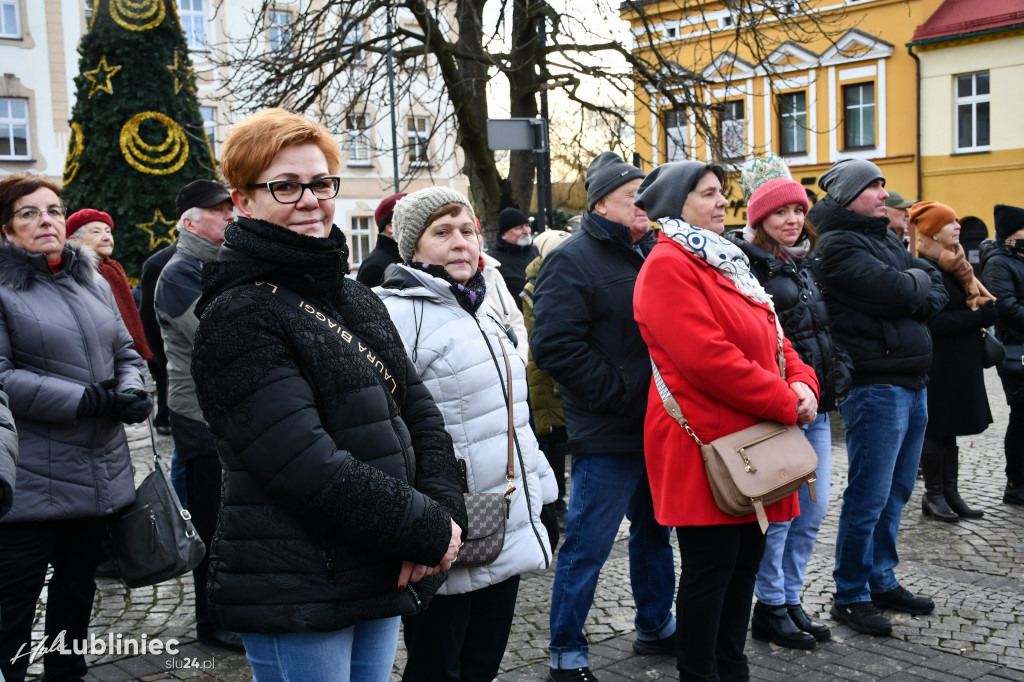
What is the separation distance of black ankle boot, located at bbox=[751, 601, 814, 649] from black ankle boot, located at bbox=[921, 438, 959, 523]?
8.89 feet

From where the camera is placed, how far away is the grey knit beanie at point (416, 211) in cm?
355

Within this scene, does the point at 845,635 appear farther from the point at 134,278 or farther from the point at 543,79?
the point at 134,278

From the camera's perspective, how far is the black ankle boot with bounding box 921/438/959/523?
6789mm

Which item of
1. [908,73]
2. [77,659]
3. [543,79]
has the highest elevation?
[908,73]

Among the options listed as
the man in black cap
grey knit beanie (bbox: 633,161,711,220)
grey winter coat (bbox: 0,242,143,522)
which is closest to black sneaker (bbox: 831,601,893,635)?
grey knit beanie (bbox: 633,161,711,220)

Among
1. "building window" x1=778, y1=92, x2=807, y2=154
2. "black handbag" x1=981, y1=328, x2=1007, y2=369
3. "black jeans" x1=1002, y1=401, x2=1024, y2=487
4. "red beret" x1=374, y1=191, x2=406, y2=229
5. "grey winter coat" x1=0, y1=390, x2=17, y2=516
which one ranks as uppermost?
"building window" x1=778, y1=92, x2=807, y2=154

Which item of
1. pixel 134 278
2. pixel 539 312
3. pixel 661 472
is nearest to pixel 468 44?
pixel 134 278

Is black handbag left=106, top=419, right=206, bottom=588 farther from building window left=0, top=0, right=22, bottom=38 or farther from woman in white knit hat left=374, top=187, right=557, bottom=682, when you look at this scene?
building window left=0, top=0, right=22, bottom=38

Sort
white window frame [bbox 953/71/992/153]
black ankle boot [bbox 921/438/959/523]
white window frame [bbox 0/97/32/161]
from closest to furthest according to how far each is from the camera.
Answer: black ankle boot [bbox 921/438/959/523] < white window frame [bbox 953/71/992/153] < white window frame [bbox 0/97/32/161]

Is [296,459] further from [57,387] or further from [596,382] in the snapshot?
[596,382]

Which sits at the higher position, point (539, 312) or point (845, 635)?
point (539, 312)

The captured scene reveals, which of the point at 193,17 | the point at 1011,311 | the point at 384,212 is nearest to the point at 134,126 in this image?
the point at 384,212

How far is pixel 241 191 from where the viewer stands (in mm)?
2459

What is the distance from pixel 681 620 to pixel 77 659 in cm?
233
